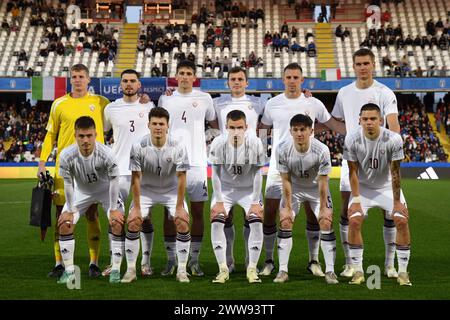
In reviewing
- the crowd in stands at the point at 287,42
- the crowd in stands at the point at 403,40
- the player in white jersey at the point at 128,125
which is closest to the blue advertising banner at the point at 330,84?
the crowd in stands at the point at 403,40

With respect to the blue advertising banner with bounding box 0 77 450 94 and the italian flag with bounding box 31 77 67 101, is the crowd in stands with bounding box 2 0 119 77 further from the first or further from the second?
the italian flag with bounding box 31 77 67 101

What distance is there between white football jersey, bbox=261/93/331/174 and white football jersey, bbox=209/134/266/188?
0.43 meters

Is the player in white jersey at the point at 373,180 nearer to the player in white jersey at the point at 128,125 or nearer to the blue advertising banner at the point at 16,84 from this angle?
→ the player in white jersey at the point at 128,125

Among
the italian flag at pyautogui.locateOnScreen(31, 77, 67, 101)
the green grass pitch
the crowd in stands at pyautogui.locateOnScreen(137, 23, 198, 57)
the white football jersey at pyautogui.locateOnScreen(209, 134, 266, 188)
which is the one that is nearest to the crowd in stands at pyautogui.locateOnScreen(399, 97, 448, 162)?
the crowd in stands at pyautogui.locateOnScreen(137, 23, 198, 57)

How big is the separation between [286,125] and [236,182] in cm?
96

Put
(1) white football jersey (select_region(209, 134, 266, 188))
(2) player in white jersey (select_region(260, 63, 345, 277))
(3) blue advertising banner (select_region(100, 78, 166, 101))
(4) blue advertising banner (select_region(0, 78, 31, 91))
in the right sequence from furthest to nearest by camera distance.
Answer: (4) blue advertising banner (select_region(0, 78, 31, 91)), (3) blue advertising banner (select_region(100, 78, 166, 101)), (2) player in white jersey (select_region(260, 63, 345, 277)), (1) white football jersey (select_region(209, 134, 266, 188))

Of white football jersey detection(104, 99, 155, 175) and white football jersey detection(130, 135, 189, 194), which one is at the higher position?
white football jersey detection(104, 99, 155, 175)

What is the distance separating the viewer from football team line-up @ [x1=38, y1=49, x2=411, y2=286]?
735cm

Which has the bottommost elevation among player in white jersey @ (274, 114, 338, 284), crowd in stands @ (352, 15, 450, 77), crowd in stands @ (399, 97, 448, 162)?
player in white jersey @ (274, 114, 338, 284)

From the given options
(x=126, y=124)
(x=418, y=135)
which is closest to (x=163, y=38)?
(x=418, y=135)

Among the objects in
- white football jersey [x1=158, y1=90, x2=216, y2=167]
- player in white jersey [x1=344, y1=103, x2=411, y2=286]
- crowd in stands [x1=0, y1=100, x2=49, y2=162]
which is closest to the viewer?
player in white jersey [x1=344, y1=103, x2=411, y2=286]

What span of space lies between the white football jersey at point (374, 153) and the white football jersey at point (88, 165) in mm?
2492

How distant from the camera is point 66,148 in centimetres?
755
